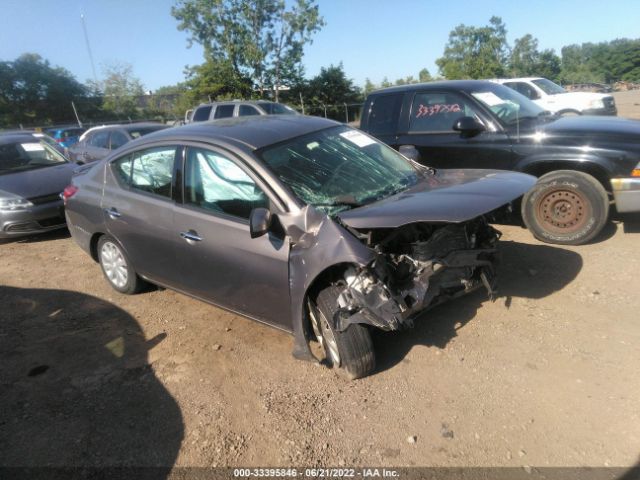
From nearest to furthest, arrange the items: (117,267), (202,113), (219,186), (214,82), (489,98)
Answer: (219,186), (117,267), (489,98), (202,113), (214,82)

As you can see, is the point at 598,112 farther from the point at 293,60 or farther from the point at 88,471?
the point at 293,60

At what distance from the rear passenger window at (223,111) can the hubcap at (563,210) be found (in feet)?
32.3

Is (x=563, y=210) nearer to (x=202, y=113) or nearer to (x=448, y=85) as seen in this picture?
(x=448, y=85)

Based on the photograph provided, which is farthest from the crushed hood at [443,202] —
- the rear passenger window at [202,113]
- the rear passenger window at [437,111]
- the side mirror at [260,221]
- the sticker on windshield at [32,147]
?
the rear passenger window at [202,113]

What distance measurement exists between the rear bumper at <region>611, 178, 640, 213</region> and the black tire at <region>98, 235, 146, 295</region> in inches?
193

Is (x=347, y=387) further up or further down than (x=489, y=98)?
further down

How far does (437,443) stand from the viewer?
253cm

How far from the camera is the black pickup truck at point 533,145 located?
461 centimetres

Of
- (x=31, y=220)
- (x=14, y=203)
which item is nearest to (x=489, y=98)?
(x=31, y=220)

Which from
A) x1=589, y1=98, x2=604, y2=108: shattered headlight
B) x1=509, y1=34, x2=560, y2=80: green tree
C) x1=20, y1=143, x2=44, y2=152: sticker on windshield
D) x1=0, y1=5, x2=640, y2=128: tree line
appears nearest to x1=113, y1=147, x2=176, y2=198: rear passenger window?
x1=20, y1=143, x2=44, y2=152: sticker on windshield

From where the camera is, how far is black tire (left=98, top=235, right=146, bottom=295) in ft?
14.8

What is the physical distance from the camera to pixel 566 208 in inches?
191

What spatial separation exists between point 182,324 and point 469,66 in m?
49.3

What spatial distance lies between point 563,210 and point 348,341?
3273mm
